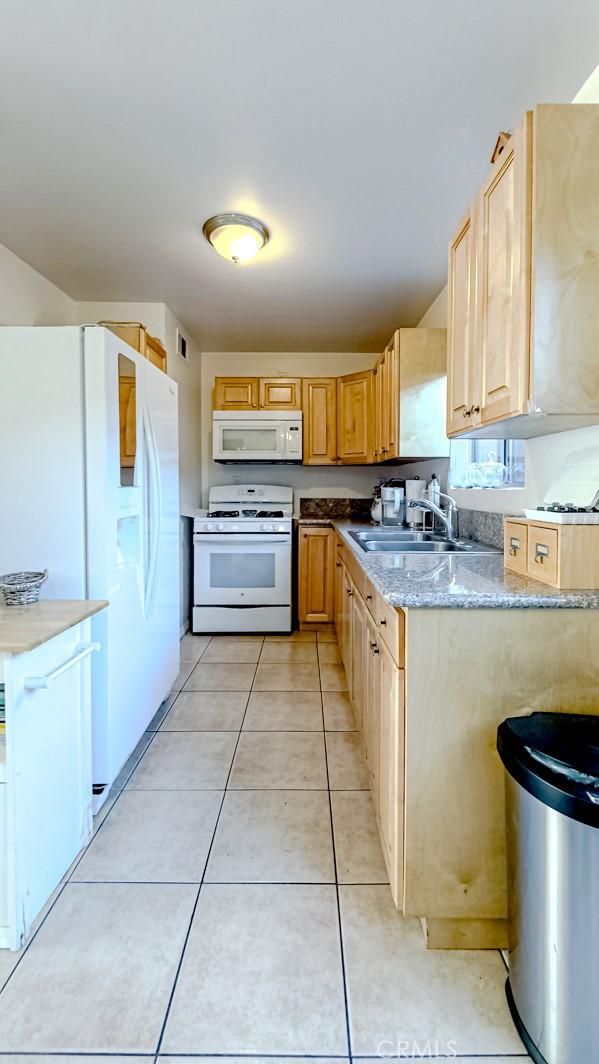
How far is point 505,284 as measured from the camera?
1.25 m

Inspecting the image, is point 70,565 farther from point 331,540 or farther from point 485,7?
point 331,540

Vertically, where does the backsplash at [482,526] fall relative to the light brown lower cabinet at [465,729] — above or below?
above

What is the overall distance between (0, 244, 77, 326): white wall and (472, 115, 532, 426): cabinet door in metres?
2.28

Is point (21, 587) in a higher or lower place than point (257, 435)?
lower

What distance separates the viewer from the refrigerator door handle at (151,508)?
204 centimetres

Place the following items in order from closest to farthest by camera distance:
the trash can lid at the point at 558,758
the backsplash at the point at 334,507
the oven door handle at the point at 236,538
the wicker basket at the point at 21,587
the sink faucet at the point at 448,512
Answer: the trash can lid at the point at 558,758 < the wicker basket at the point at 21,587 < the sink faucet at the point at 448,512 < the oven door handle at the point at 236,538 < the backsplash at the point at 334,507

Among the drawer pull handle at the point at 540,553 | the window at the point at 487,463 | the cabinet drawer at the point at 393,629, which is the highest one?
the window at the point at 487,463

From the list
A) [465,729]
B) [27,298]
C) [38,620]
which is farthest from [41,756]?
[27,298]

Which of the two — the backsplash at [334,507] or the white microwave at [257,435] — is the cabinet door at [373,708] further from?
the backsplash at [334,507]

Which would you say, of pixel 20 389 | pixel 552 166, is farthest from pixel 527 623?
pixel 20 389

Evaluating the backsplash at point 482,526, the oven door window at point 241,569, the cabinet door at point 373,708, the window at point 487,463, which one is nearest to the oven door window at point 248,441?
the oven door window at point 241,569

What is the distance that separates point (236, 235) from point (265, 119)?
2.14 feet

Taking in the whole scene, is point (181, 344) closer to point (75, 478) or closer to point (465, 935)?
point (75, 478)

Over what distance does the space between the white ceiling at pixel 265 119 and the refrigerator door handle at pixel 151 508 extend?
37.3 inches
